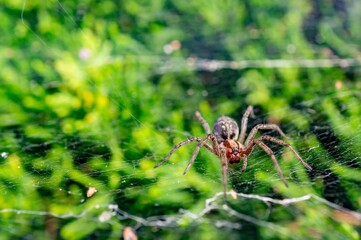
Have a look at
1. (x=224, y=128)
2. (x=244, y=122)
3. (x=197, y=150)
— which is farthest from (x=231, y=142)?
(x=197, y=150)

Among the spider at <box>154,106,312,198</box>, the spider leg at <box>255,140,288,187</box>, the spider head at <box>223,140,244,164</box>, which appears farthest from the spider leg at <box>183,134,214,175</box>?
the spider leg at <box>255,140,288,187</box>

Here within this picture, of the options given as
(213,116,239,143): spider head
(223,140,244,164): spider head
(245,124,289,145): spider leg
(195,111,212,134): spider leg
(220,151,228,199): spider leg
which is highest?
(195,111,212,134): spider leg

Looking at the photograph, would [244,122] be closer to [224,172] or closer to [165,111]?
[165,111]

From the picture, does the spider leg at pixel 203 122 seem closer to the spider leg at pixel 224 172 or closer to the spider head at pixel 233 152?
the spider head at pixel 233 152

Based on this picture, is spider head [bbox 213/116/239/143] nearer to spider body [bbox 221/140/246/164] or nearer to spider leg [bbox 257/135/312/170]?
spider body [bbox 221/140/246/164]

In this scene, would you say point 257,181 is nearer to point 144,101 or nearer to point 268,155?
point 268,155

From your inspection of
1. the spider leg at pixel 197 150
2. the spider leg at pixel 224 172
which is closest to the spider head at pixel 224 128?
the spider leg at pixel 197 150
